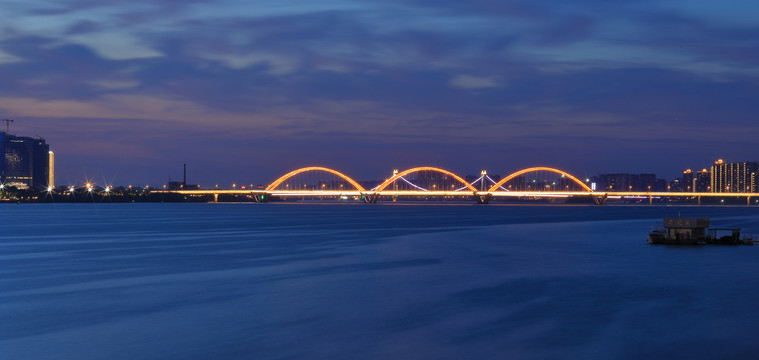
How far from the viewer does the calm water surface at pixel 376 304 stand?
52.0 feet

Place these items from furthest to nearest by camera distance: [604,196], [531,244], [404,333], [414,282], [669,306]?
[604,196] < [531,244] < [414,282] < [669,306] < [404,333]

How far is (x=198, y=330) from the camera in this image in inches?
693

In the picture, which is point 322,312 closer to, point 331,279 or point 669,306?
point 331,279

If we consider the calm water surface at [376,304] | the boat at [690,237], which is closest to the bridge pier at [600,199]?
the boat at [690,237]

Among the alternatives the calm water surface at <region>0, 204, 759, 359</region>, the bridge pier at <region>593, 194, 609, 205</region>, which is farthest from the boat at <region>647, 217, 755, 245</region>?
the bridge pier at <region>593, 194, 609, 205</region>

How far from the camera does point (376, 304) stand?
2172 cm

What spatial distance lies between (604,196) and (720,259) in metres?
144

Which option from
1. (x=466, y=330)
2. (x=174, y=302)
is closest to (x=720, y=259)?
(x=466, y=330)

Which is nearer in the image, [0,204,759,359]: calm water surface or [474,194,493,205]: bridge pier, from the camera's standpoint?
[0,204,759,359]: calm water surface

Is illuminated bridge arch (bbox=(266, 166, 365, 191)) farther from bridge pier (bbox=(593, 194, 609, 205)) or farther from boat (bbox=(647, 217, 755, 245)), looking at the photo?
boat (bbox=(647, 217, 755, 245))

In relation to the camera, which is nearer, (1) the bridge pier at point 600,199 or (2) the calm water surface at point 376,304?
(2) the calm water surface at point 376,304

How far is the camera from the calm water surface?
624 inches

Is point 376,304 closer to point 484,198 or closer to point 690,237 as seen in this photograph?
point 690,237

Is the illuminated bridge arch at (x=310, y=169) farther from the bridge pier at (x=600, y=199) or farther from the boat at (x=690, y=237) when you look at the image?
the boat at (x=690, y=237)
